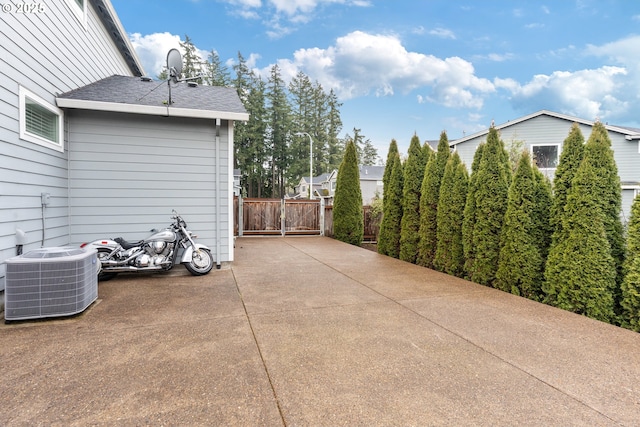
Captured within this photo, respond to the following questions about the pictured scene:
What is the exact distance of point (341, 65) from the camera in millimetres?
16781

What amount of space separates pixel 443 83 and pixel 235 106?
11716 millimetres

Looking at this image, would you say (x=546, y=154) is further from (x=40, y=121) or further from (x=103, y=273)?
(x=40, y=121)

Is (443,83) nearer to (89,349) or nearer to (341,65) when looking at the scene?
(341,65)

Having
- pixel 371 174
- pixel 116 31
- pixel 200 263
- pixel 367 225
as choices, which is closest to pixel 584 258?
pixel 200 263

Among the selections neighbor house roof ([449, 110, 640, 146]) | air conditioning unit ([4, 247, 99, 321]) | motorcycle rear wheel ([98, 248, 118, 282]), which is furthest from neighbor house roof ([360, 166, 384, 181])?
air conditioning unit ([4, 247, 99, 321])

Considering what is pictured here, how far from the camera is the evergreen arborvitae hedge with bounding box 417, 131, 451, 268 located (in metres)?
6.08

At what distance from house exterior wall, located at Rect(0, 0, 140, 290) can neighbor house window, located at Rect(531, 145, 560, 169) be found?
14533 millimetres

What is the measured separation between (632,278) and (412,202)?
3920 mm

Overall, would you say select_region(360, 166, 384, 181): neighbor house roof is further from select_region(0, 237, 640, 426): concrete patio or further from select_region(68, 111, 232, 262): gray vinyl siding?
select_region(0, 237, 640, 426): concrete patio

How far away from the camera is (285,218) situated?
39.6 feet

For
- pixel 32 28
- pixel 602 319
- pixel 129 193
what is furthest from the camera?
pixel 129 193

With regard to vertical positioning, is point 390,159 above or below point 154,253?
above

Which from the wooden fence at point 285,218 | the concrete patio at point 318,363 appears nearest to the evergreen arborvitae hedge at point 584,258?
the concrete patio at point 318,363

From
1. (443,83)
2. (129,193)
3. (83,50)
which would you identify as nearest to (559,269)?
(129,193)
